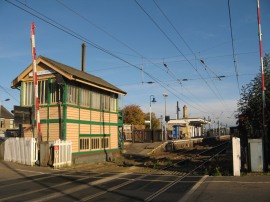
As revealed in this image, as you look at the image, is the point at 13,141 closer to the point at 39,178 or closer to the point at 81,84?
the point at 81,84

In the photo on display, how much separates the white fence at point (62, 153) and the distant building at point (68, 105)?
3.11ft

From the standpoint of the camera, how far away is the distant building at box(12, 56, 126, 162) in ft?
75.8

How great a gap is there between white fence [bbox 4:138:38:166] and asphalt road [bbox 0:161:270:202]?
4693 mm

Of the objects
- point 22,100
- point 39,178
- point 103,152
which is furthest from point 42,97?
point 39,178

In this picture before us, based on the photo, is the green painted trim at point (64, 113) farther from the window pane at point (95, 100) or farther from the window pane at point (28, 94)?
the window pane at point (95, 100)

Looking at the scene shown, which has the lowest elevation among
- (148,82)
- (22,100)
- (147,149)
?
(147,149)

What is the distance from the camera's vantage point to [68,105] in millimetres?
23172

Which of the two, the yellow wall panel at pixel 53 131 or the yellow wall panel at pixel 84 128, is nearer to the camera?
the yellow wall panel at pixel 53 131

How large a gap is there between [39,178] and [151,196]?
260 inches

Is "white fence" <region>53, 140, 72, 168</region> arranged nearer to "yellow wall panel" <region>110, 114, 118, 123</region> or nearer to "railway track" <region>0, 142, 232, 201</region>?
"railway track" <region>0, 142, 232, 201</region>

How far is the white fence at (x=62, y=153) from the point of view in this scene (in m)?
20.8

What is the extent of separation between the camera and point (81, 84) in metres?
25.2

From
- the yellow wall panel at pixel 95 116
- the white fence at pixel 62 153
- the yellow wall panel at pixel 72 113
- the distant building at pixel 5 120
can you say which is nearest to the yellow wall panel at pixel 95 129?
the yellow wall panel at pixel 95 116

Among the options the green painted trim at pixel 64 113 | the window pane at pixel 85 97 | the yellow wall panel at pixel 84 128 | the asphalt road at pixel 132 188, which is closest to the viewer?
the asphalt road at pixel 132 188
